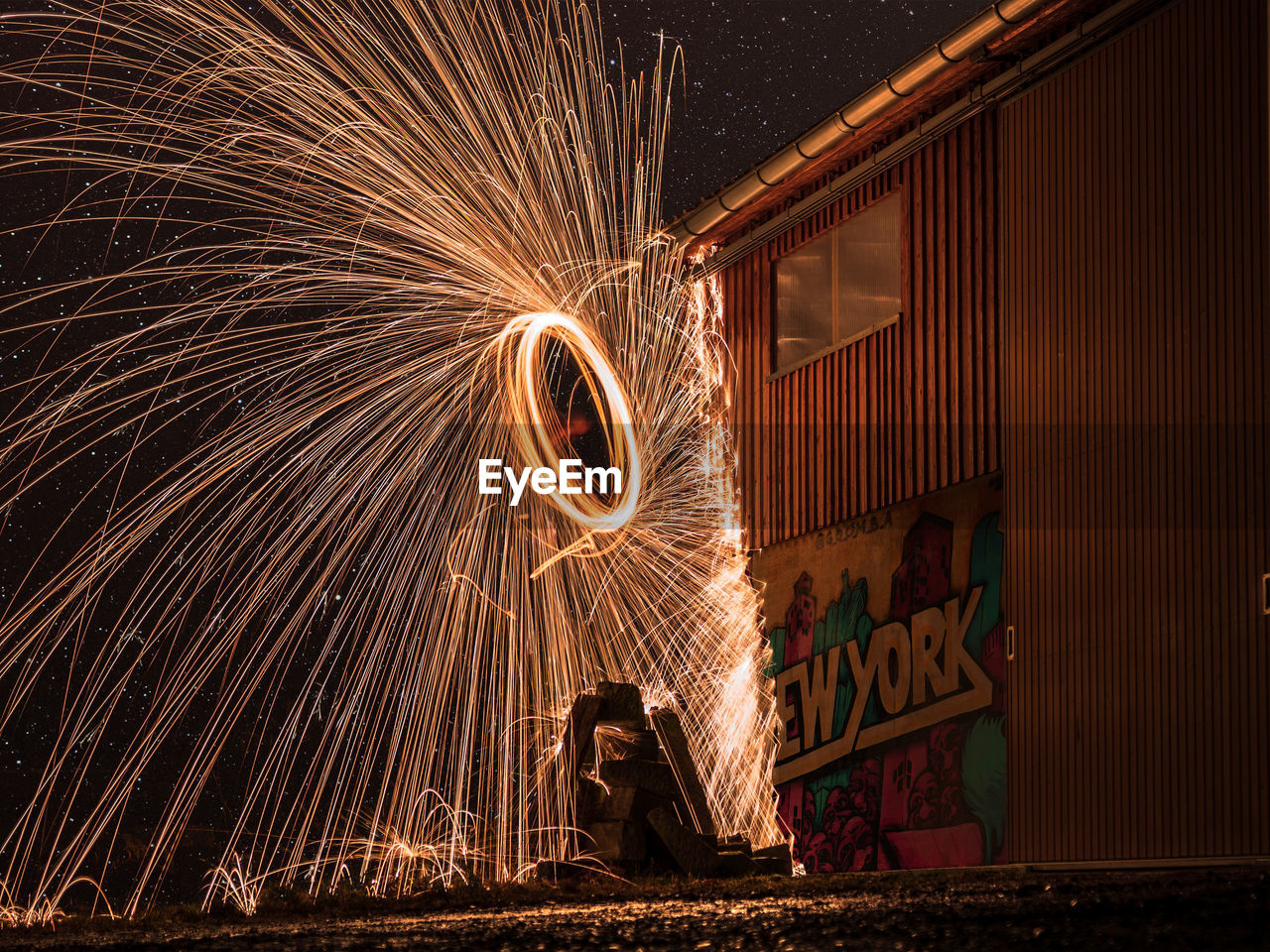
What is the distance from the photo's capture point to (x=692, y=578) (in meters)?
18.4

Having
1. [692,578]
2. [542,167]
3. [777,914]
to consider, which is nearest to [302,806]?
[692,578]

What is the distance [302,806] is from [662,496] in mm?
30223

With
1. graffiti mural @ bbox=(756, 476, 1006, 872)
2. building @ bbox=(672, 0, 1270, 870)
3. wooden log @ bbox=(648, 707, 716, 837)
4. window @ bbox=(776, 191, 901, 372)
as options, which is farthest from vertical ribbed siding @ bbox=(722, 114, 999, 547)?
wooden log @ bbox=(648, 707, 716, 837)

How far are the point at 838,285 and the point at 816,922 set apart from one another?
39.1 ft

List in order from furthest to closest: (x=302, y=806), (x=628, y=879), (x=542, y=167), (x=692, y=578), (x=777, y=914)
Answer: (x=302, y=806) < (x=692, y=578) < (x=542, y=167) < (x=628, y=879) < (x=777, y=914)

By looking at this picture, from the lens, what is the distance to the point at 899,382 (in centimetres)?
1559

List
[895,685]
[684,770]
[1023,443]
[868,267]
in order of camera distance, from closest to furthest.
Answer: [1023,443] < [684,770] < [895,685] < [868,267]

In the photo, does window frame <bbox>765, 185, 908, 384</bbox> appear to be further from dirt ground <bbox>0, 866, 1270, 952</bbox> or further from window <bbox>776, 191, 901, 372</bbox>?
dirt ground <bbox>0, 866, 1270, 952</bbox>

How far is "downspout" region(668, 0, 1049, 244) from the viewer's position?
44.3 ft

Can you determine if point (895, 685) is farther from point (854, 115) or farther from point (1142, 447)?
point (854, 115)

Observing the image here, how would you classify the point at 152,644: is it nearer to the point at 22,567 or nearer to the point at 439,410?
the point at 22,567

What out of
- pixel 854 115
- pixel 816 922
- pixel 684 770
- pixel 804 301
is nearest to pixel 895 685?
pixel 684 770

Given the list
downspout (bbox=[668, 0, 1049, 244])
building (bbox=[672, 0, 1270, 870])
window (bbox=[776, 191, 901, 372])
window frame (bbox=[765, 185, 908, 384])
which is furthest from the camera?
window (bbox=[776, 191, 901, 372])

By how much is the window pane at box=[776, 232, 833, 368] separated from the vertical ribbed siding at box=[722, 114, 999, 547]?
168 millimetres
